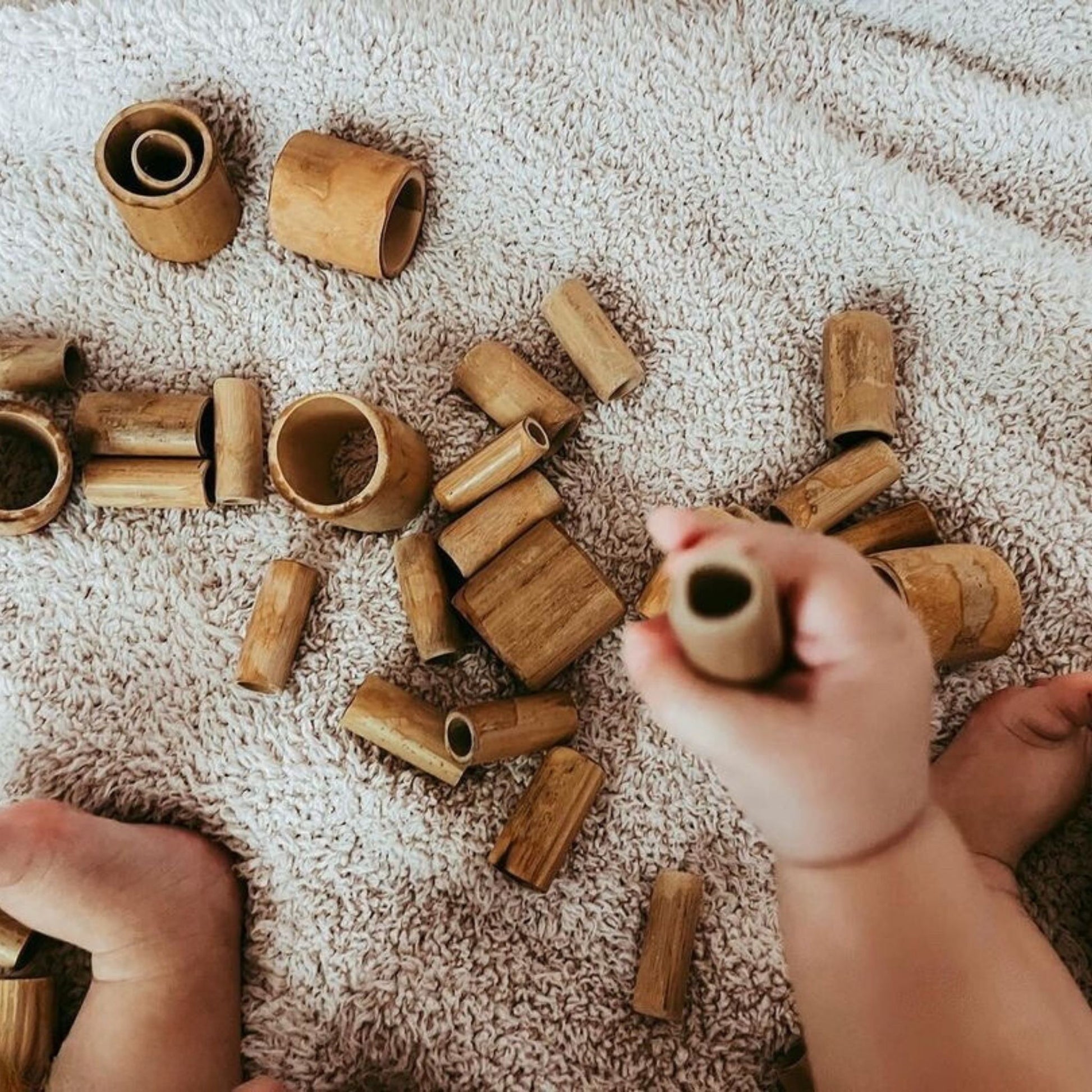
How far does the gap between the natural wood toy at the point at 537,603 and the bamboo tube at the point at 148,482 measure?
0.29 metres

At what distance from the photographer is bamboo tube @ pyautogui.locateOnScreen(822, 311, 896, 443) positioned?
1.08 meters

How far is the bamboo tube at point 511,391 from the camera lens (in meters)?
1.08

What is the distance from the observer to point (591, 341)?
1.10 meters

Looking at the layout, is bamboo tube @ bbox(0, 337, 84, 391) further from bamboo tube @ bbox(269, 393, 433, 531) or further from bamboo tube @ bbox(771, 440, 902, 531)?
bamboo tube @ bbox(771, 440, 902, 531)

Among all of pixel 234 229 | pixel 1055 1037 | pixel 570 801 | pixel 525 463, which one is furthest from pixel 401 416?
pixel 1055 1037

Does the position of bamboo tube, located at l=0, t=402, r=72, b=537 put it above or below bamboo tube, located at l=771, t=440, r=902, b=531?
below

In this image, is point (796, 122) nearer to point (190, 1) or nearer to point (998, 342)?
point (998, 342)

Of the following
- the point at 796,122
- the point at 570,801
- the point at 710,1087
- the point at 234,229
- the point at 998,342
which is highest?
the point at 796,122

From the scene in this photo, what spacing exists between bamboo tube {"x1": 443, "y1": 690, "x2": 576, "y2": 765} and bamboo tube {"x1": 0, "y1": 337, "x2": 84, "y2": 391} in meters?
0.53

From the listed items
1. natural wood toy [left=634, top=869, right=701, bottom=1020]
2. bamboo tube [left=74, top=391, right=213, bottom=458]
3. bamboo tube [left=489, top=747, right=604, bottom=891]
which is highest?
bamboo tube [left=74, top=391, right=213, bottom=458]

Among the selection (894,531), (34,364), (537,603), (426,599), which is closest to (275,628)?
(426,599)

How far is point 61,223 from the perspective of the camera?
3.86ft

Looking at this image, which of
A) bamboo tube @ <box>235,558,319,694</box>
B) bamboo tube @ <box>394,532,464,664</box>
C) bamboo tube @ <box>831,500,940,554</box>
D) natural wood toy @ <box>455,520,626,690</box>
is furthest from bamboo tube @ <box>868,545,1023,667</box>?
bamboo tube @ <box>235,558,319,694</box>

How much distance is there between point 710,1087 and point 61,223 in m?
1.10
